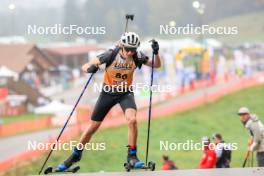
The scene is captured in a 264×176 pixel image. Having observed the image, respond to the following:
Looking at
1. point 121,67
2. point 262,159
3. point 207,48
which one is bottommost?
point 262,159

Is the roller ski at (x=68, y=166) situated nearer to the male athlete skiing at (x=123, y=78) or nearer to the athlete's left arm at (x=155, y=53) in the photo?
the male athlete skiing at (x=123, y=78)

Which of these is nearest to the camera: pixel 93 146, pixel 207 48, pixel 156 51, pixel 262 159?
pixel 156 51

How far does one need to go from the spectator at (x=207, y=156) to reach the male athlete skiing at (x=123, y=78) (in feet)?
8.79

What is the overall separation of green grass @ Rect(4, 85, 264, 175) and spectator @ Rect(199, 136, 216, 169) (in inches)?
5.2

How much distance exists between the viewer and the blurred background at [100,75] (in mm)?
10719

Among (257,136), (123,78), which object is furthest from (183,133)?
(123,78)

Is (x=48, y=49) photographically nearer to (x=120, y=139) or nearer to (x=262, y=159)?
(x=120, y=139)

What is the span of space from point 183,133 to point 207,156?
0.64m

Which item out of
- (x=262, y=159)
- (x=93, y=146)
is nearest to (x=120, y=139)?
(x=93, y=146)

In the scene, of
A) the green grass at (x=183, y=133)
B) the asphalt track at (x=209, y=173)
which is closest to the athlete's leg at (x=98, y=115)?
the asphalt track at (x=209, y=173)

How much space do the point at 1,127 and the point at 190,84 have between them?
2.95 m

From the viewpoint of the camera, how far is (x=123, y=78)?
808cm

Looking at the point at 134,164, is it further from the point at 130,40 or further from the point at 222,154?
the point at 222,154

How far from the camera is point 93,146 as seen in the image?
10.6m
